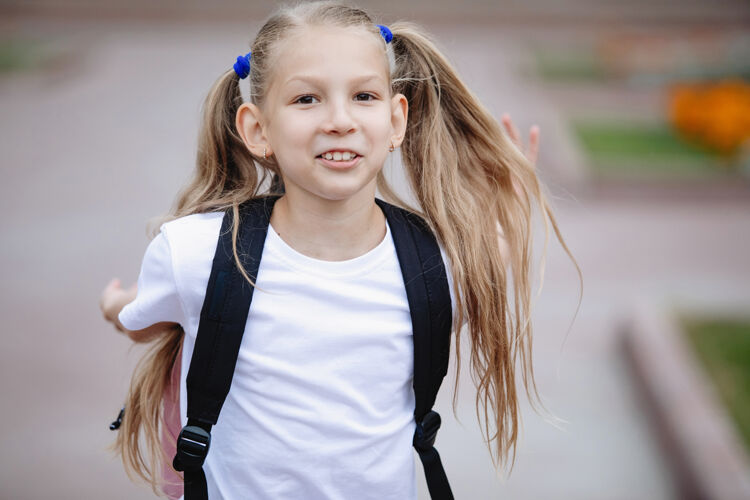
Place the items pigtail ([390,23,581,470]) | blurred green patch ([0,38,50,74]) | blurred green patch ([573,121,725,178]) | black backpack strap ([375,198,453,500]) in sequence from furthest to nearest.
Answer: blurred green patch ([0,38,50,74]) → blurred green patch ([573,121,725,178]) → pigtail ([390,23,581,470]) → black backpack strap ([375,198,453,500])

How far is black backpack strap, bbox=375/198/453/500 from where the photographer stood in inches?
62.3

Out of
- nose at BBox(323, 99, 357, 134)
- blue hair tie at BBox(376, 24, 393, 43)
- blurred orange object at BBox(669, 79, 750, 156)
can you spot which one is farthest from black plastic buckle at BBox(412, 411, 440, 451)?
blurred orange object at BBox(669, 79, 750, 156)

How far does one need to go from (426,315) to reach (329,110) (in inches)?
16.7

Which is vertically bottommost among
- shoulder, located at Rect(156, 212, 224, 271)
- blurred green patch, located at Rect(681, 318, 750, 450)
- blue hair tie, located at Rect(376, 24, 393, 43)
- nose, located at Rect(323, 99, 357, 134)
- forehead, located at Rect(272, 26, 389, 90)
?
blurred green patch, located at Rect(681, 318, 750, 450)

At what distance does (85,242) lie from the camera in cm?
545

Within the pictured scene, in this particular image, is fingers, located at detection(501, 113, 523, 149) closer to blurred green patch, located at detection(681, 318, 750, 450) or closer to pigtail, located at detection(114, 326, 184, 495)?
pigtail, located at detection(114, 326, 184, 495)

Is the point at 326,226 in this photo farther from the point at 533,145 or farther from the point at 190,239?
the point at 533,145

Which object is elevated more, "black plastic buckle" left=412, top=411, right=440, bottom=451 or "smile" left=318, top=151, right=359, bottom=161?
"smile" left=318, top=151, right=359, bottom=161

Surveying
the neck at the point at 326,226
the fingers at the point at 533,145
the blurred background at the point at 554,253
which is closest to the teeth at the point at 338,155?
the neck at the point at 326,226

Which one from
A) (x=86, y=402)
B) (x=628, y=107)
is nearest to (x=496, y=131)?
(x=86, y=402)

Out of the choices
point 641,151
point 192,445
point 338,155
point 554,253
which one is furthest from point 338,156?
point 641,151

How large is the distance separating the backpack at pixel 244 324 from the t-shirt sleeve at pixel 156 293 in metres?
0.09

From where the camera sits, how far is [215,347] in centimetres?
151

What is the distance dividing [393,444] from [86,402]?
2516 millimetres
